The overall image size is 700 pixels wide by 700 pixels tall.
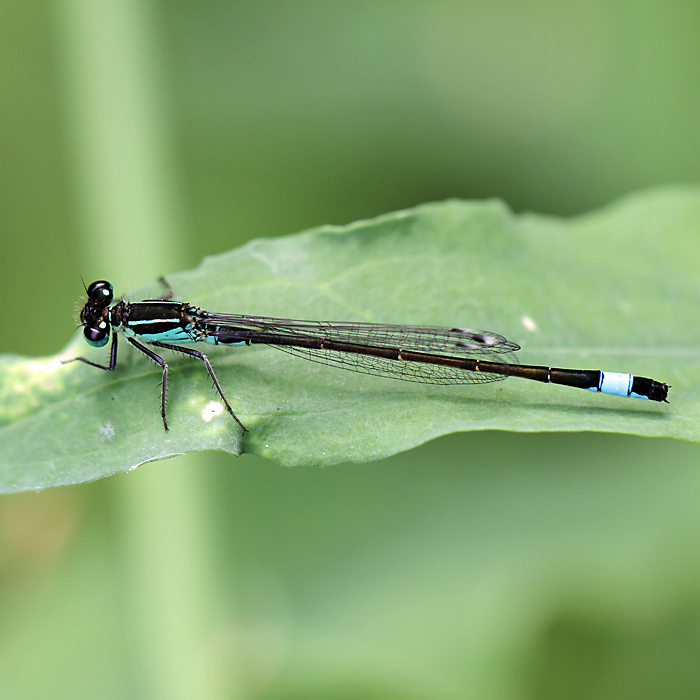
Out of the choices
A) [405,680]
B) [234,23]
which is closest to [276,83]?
[234,23]

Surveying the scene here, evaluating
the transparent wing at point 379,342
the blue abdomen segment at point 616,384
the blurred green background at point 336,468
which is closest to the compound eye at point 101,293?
the transparent wing at point 379,342

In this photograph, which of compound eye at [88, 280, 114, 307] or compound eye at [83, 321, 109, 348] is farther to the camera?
compound eye at [88, 280, 114, 307]

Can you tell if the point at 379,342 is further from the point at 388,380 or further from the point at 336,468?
the point at 336,468

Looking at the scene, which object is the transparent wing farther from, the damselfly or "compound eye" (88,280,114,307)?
"compound eye" (88,280,114,307)

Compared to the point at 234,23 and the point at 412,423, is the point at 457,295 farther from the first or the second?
the point at 234,23

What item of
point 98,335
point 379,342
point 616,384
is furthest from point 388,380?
point 98,335

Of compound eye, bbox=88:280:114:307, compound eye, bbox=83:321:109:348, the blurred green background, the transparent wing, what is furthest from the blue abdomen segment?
compound eye, bbox=88:280:114:307
